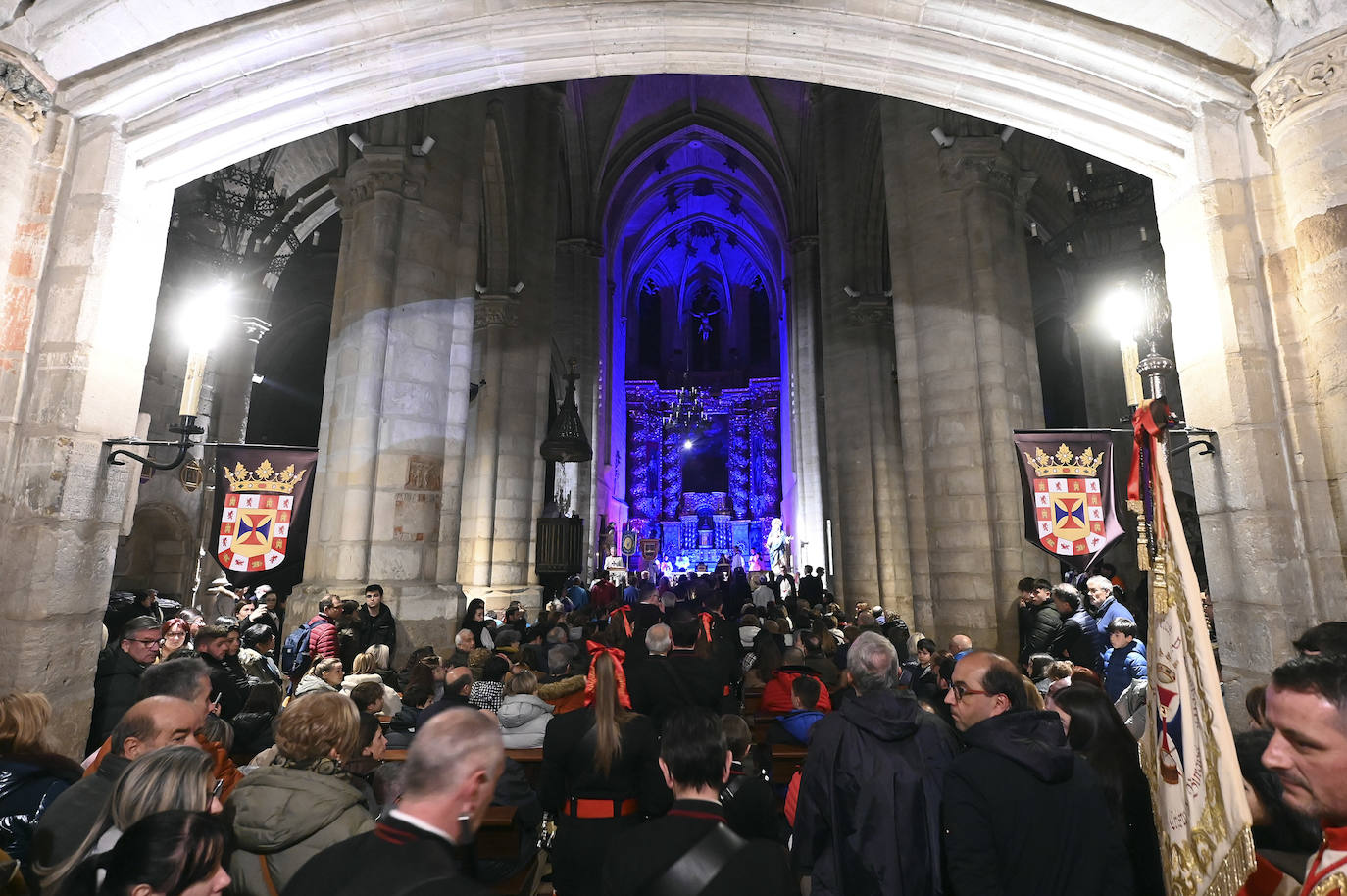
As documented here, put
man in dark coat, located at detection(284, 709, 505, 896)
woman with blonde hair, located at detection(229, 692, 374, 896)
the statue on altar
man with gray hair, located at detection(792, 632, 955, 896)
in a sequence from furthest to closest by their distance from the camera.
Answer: the statue on altar, man with gray hair, located at detection(792, 632, 955, 896), woman with blonde hair, located at detection(229, 692, 374, 896), man in dark coat, located at detection(284, 709, 505, 896)

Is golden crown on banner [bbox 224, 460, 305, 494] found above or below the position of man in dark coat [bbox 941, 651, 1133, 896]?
above

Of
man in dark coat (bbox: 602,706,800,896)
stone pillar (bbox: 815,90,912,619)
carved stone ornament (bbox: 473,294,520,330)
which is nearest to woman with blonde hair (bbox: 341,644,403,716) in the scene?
man in dark coat (bbox: 602,706,800,896)

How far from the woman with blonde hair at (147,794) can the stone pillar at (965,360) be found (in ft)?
24.0

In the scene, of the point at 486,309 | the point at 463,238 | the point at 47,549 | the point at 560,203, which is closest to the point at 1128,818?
the point at 47,549

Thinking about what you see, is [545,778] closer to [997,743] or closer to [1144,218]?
[997,743]

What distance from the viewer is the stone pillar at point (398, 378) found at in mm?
7523

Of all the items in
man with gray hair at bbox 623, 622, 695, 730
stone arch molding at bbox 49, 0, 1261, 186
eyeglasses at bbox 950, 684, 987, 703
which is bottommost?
man with gray hair at bbox 623, 622, 695, 730

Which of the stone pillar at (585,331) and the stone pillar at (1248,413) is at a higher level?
the stone pillar at (585,331)

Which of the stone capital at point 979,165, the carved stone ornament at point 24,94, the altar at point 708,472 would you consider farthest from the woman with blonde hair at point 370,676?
the altar at point 708,472

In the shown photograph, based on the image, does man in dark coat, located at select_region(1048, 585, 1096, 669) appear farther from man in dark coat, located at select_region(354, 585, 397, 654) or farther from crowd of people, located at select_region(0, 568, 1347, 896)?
man in dark coat, located at select_region(354, 585, 397, 654)

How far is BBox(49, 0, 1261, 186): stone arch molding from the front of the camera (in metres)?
3.74

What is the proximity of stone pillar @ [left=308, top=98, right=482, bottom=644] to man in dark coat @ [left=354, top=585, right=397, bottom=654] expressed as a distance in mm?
1001

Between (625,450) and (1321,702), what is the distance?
32447mm

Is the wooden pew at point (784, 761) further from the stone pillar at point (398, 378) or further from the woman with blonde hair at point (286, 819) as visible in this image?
the stone pillar at point (398, 378)
